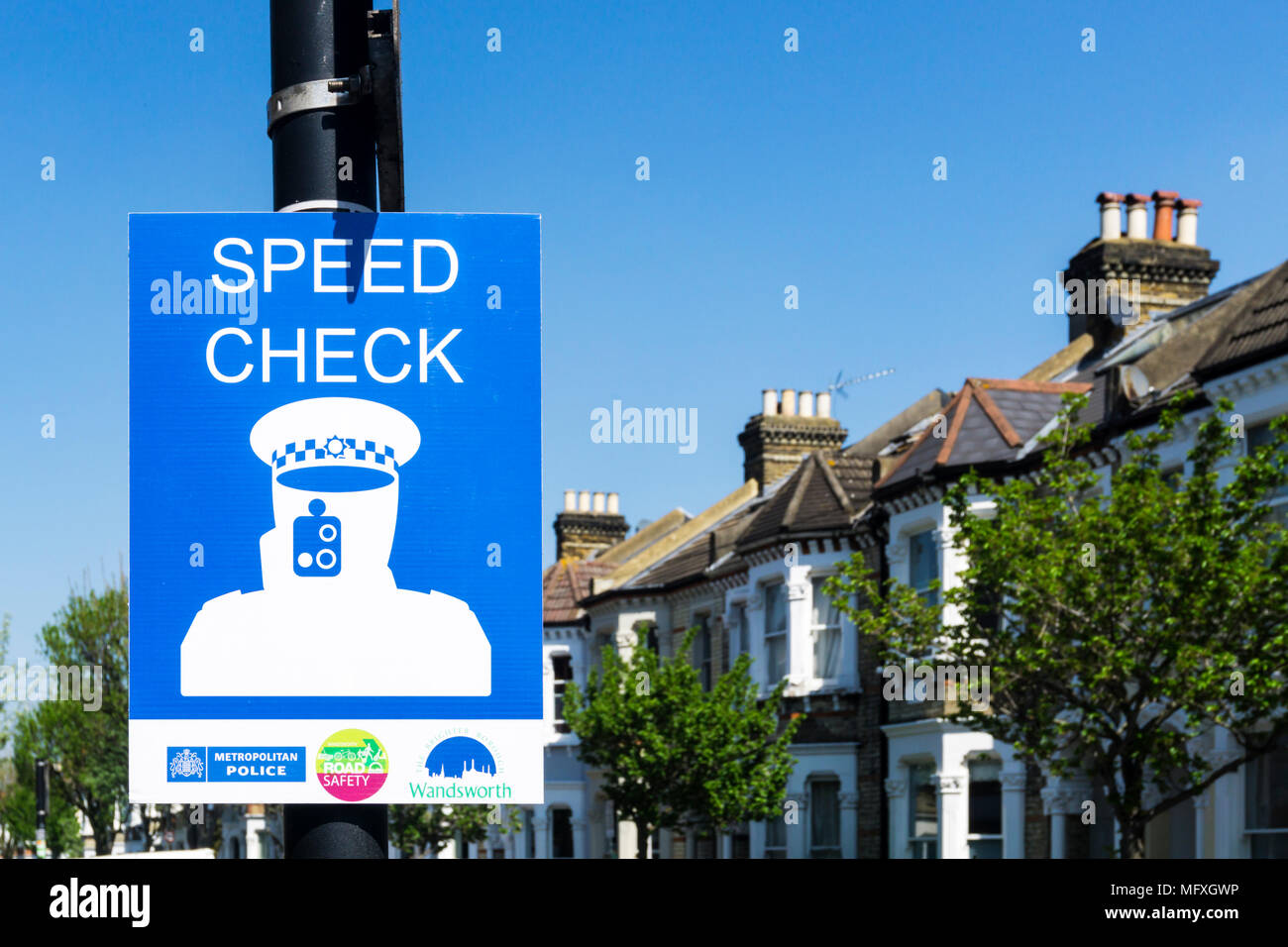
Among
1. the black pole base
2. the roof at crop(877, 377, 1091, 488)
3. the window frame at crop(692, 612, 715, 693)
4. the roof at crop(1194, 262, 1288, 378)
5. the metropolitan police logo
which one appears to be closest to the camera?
the black pole base

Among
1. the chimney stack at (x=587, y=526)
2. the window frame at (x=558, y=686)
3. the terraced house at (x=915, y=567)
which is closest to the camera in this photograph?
the terraced house at (x=915, y=567)

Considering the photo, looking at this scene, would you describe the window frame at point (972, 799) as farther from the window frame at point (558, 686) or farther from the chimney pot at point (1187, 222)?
the window frame at point (558, 686)

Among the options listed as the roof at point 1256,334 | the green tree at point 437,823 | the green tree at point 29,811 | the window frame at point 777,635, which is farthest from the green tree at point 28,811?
the roof at point 1256,334

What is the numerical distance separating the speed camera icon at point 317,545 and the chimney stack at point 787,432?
44.3 meters

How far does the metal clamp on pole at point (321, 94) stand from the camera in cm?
400

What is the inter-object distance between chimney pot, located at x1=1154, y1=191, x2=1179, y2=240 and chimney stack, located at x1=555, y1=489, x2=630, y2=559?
92.7 ft

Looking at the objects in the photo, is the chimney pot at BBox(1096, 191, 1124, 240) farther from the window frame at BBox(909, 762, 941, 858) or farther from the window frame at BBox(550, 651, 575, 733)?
the window frame at BBox(550, 651, 575, 733)

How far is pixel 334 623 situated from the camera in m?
3.99

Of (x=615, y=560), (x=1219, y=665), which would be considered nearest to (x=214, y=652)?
(x=1219, y=665)

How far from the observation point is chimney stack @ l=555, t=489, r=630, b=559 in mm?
61188

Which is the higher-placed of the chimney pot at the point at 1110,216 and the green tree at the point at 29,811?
the chimney pot at the point at 1110,216

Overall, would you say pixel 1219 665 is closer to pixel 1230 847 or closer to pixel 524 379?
pixel 1230 847

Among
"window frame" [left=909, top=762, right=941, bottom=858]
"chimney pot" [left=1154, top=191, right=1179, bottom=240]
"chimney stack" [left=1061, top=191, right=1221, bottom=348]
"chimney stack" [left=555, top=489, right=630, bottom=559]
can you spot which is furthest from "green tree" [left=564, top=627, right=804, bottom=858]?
"chimney stack" [left=555, top=489, right=630, bottom=559]

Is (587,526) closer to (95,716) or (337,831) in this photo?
(95,716)
